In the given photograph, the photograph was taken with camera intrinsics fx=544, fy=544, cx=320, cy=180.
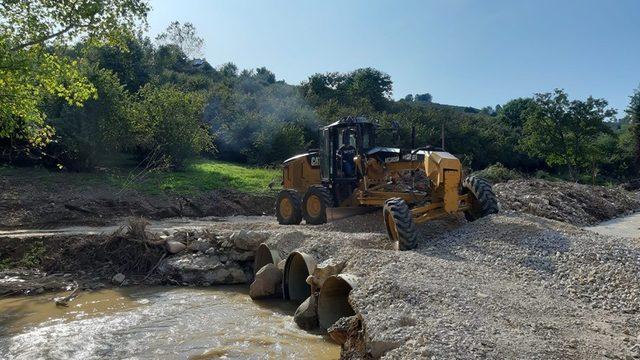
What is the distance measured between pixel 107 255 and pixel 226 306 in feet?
14.0

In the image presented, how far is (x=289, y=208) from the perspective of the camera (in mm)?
14266

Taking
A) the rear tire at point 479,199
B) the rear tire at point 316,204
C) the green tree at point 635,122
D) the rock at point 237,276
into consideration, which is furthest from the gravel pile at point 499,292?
the green tree at point 635,122

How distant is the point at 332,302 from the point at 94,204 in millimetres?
13199

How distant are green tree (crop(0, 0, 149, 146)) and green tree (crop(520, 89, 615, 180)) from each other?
102 feet

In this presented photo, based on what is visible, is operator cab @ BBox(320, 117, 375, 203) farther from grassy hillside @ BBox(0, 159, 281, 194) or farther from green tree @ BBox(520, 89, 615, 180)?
green tree @ BBox(520, 89, 615, 180)

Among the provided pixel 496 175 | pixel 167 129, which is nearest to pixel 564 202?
pixel 496 175

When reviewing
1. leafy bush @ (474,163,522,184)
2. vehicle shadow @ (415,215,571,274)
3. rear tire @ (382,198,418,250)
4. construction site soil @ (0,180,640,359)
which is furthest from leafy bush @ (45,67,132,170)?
leafy bush @ (474,163,522,184)

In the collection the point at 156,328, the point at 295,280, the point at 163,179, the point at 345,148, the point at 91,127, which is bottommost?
the point at 156,328

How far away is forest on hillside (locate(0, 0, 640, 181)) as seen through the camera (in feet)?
35.2

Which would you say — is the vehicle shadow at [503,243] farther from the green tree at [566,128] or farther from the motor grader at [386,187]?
the green tree at [566,128]

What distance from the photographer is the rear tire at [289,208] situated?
1405 cm

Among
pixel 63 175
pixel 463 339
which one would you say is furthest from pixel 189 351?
pixel 63 175

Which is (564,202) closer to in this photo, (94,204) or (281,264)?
(281,264)

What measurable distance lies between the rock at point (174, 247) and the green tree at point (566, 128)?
3011cm
